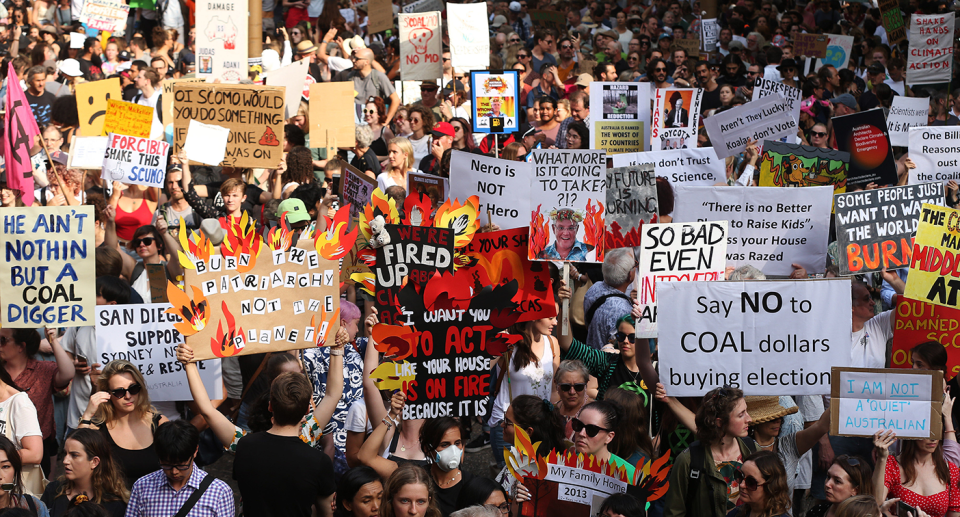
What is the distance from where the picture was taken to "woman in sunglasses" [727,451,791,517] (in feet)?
17.8

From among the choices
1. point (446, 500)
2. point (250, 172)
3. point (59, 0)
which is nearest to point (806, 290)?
point (446, 500)

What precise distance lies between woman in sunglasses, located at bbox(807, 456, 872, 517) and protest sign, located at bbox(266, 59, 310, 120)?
10322 mm

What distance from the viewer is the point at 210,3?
1503 centimetres

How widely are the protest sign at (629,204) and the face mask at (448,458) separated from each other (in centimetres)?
348

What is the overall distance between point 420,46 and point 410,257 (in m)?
9.28

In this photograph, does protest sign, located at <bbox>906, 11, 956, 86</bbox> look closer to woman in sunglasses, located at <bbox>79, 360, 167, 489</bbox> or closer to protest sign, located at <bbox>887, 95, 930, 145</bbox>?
protest sign, located at <bbox>887, 95, 930, 145</bbox>

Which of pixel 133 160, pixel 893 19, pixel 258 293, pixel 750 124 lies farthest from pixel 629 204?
pixel 893 19

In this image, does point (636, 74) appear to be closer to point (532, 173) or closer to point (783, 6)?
point (783, 6)

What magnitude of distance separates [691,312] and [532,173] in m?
2.74

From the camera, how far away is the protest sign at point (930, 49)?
15.6 metres

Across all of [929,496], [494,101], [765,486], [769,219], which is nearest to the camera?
[765,486]

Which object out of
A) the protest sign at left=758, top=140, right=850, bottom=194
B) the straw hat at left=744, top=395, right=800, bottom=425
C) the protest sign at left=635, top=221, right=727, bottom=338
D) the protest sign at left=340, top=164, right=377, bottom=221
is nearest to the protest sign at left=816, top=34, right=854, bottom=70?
the protest sign at left=758, top=140, right=850, bottom=194

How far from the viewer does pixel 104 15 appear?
1972 centimetres

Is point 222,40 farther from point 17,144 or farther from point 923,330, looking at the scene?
point 923,330
